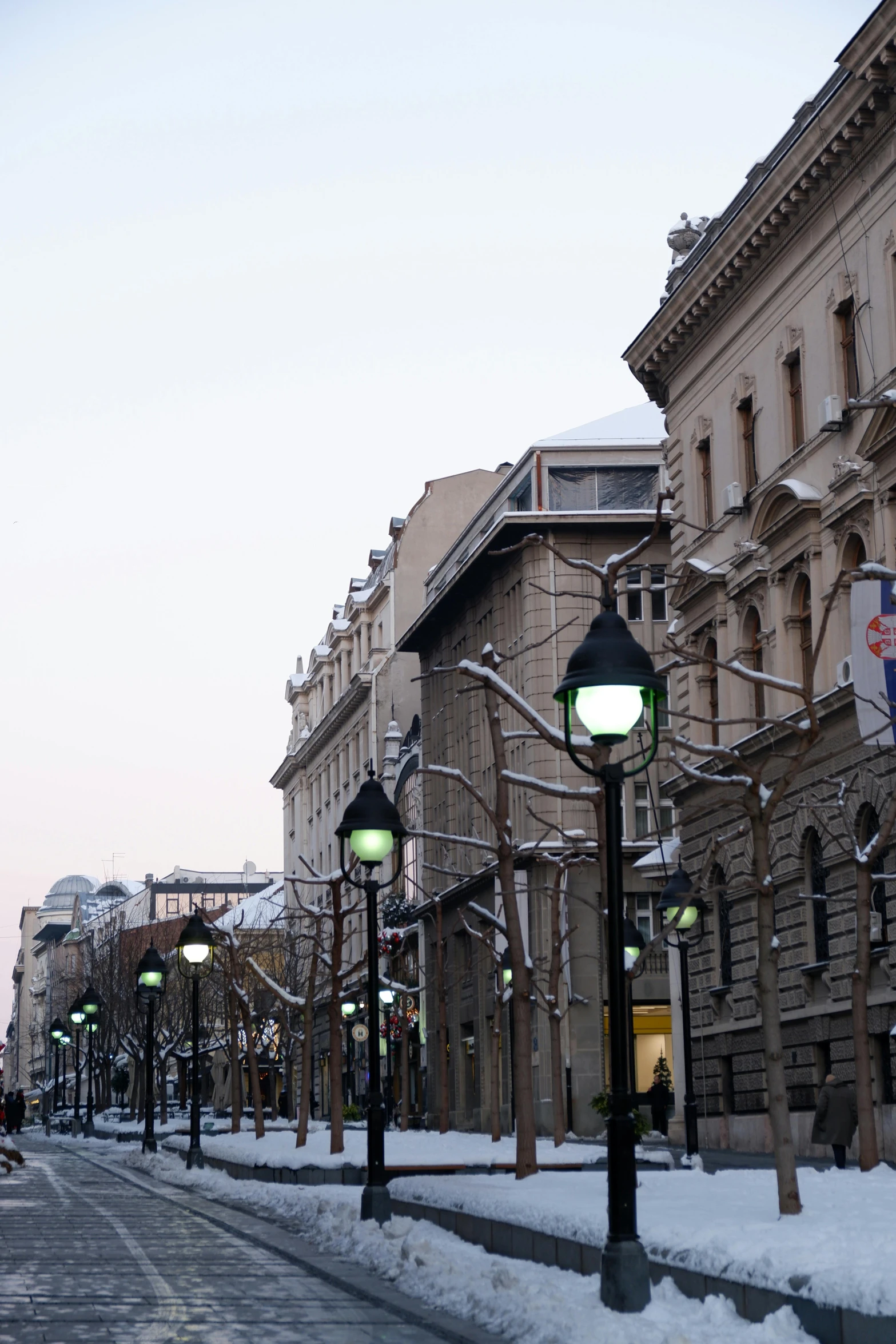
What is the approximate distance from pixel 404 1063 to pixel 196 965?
22.5m

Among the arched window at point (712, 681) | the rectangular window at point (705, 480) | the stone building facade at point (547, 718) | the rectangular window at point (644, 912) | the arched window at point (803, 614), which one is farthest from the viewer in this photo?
the rectangular window at point (644, 912)

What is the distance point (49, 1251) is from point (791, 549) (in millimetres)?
21168

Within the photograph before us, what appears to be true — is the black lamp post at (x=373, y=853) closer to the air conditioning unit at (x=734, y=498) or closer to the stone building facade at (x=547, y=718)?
the air conditioning unit at (x=734, y=498)

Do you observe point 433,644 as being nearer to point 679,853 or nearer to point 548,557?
point 548,557

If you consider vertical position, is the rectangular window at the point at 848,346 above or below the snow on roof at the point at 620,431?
below

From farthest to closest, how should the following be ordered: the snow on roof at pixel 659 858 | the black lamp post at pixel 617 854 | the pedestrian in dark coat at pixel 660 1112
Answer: the pedestrian in dark coat at pixel 660 1112
the snow on roof at pixel 659 858
the black lamp post at pixel 617 854

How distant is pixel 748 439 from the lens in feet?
125

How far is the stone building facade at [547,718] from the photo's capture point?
52875 millimetres

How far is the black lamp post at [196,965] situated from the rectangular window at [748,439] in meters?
14.2

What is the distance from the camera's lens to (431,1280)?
13844 mm

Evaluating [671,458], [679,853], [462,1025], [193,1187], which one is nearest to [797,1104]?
[679,853]

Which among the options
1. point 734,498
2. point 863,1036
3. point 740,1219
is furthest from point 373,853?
point 734,498

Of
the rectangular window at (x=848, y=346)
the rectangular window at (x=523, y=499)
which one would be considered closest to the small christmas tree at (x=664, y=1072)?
the rectangular window at (x=523, y=499)

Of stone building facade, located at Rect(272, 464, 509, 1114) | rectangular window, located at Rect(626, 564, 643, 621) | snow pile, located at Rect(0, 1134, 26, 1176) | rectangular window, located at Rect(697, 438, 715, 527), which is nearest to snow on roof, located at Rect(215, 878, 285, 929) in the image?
stone building facade, located at Rect(272, 464, 509, 1114)
